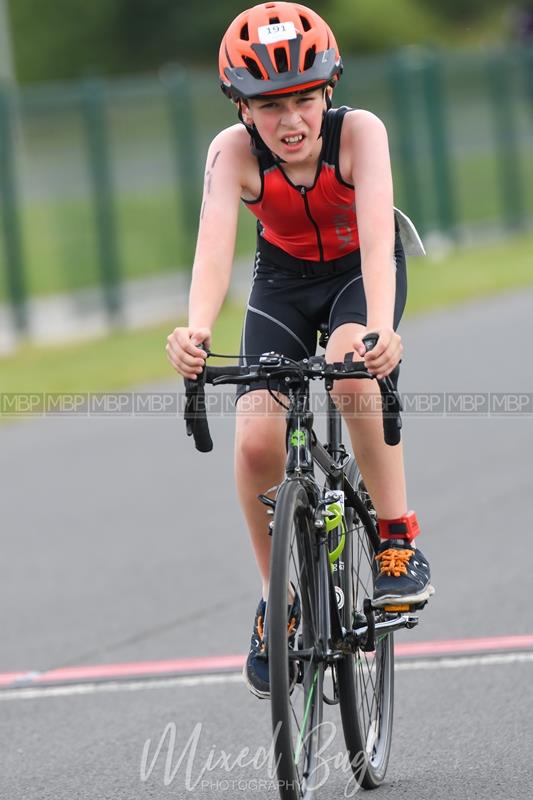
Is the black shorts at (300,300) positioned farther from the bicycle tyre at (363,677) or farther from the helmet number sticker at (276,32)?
the helmet number sticker at (276,32)

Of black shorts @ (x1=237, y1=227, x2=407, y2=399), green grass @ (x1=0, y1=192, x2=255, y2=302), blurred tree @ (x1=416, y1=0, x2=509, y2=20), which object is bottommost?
blurred tree @ (x1=416, y1=0, x2=509, y2=20)

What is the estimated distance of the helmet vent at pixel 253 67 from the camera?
4.57 meters

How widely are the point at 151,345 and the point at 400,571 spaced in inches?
425

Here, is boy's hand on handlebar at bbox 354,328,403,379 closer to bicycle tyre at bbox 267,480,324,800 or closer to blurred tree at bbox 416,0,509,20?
bicycle tyre at bbox 267,480,324,800

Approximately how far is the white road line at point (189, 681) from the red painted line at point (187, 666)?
6 centimetres

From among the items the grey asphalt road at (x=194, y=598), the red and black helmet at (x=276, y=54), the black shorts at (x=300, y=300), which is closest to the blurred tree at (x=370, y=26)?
the grey asphalt road at (x=194, y=598)

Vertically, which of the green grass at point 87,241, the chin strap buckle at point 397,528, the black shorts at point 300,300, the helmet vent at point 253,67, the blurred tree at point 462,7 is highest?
the helmet vent at point 253,67

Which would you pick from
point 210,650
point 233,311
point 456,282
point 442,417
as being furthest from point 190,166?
point 210,650

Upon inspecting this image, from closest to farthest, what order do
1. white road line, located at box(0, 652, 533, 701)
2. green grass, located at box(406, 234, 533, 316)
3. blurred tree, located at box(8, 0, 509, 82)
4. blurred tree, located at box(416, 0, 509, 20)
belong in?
white road line, located at box(0, 652, 533, 701) < green grass, located at box(406, 234, 533, 316) < blurred tree, located at box(8, 0, 509, 82) < blurred tree, located at box(416, 0, 509, 20)

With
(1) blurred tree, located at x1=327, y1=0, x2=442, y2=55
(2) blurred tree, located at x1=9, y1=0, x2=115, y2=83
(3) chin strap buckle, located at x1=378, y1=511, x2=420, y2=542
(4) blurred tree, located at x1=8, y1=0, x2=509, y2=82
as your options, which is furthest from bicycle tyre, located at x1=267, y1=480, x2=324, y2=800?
(1) blurred tree, located at x1=327, y1=0, x2=442, y2=55

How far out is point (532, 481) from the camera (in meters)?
9.14

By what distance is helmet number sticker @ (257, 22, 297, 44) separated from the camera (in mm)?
4559

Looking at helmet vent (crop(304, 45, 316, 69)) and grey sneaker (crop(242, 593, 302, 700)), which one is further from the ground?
helmet vent (crop(304, 45, 316, 69))

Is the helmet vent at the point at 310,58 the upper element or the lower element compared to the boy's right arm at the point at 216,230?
upper
